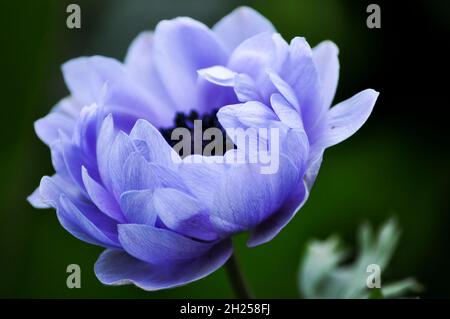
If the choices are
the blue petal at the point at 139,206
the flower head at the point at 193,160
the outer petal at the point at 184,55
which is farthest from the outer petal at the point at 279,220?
the outer petal at the point at 184,55

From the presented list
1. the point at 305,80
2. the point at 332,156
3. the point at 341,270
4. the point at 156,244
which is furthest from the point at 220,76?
the point at 332,156

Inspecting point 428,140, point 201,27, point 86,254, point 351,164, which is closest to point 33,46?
point 86,254

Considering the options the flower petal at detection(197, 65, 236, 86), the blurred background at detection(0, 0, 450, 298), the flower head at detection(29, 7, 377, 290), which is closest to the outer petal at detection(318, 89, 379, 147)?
the flower head at detection(29, 7, 377, 290)

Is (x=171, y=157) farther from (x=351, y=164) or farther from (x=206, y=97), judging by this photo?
(x=351, y=164)

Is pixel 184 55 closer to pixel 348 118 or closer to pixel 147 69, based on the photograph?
pixel 147 69

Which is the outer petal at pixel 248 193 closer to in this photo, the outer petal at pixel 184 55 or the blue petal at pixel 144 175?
the blue petal at pixel 144 175

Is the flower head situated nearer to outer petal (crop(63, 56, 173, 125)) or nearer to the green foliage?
outer petal (crop(63, 56, 173, 125))
